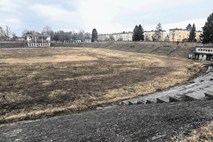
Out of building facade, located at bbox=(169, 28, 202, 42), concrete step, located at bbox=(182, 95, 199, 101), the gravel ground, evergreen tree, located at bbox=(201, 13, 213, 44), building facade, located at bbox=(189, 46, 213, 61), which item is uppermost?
building facade, located at bbox=(169, 28, 202, 42)

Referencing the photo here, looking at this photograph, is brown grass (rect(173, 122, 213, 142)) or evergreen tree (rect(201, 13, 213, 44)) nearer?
brown grass (rect(173, 122, 213, 142))

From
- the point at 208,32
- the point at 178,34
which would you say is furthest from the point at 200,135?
the point at 178,34

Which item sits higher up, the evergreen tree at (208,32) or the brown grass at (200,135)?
the evergreen tree at (208,32)

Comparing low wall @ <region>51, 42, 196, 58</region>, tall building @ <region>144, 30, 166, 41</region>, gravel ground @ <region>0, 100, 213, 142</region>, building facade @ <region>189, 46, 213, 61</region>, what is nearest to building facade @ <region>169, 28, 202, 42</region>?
tall building @ <region>144, 30, 166, 41</region>

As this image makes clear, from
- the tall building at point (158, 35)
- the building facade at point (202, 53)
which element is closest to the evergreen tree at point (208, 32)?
the building facade at point (202, 53)

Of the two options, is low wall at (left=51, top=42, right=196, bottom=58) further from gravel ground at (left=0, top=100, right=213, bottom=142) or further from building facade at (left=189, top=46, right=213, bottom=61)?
gravel ground at (left=0, top=100, right=213, bottom=142)

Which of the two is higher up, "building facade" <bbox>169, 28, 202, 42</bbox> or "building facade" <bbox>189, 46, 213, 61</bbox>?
"building facade" <bbox>169, 28, 202, 42</bbox>

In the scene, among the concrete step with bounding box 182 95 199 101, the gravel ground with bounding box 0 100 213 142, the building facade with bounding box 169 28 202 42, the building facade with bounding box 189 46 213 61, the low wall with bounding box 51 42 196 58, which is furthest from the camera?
the building facade with bounding box 169 28 202 42

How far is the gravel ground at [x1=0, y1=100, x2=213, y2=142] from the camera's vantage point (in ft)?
27.5

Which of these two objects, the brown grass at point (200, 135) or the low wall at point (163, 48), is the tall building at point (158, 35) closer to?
the low wall at point (163, 48)

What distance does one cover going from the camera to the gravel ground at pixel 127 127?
27.5ft

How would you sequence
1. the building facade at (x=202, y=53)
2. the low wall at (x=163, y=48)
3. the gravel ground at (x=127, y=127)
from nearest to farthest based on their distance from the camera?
1. the gravel ground at (x=127, y=127)
2. the building facade at (x=202, y=53)
3. the low wall at (x=163, y=48)

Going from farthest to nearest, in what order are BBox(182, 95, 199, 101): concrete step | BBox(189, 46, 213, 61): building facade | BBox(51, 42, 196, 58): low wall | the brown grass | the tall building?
the tall building, BBox(51, 42, 196, 58): low wall, BBox(189, 46, 213, 61): building facade, BBox(182, 95, 199, 101): concrete step, the brown grass

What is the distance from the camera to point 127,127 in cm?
917
